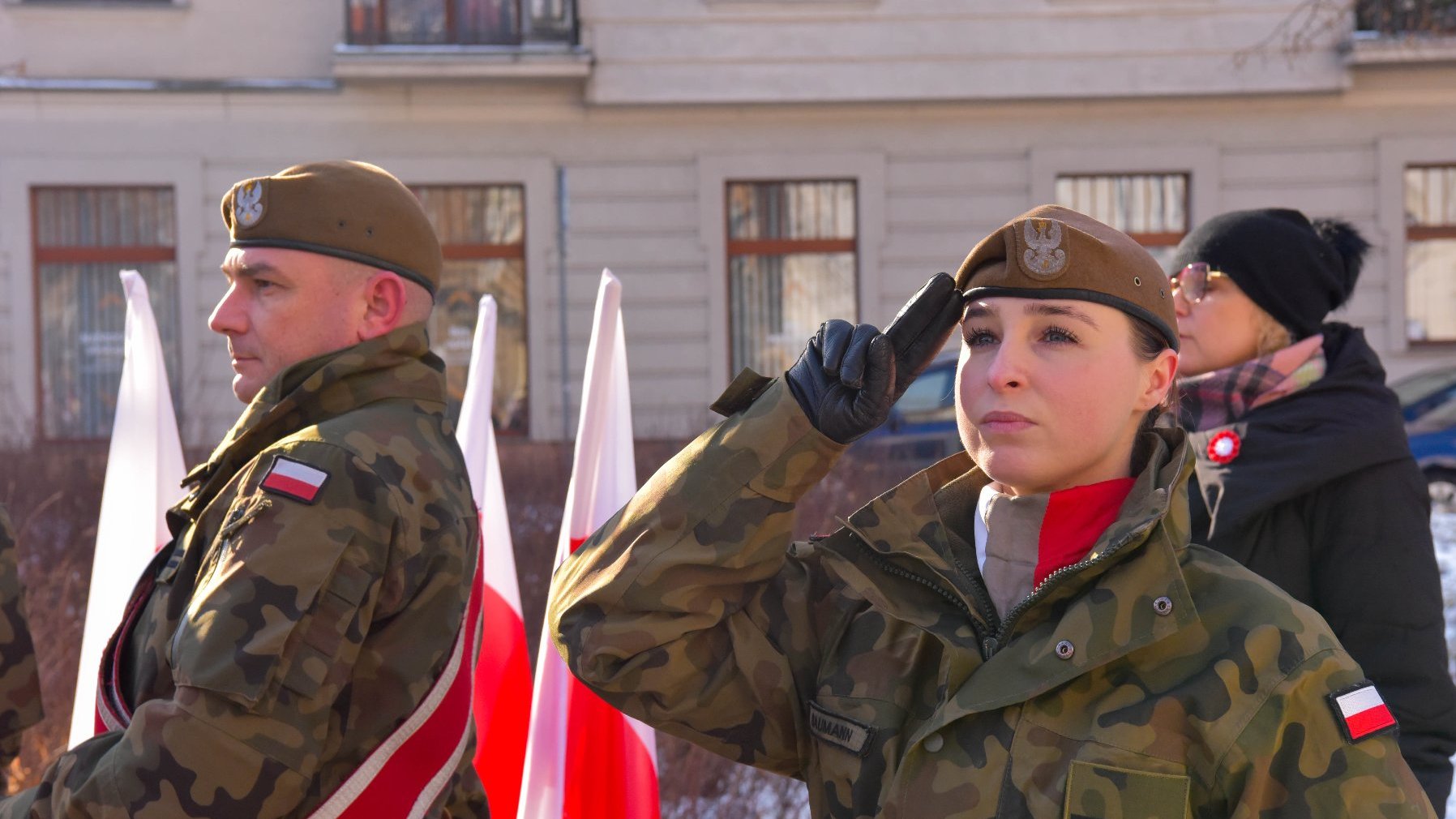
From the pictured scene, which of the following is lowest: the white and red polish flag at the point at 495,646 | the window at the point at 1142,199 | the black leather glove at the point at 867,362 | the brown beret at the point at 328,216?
the white and red polish flag at the point at 495,646

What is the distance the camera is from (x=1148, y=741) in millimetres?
1636

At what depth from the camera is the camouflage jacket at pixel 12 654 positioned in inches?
102

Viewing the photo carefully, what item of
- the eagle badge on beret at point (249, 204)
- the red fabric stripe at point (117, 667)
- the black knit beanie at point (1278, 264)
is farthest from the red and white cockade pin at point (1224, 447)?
the red fabric stripe at point (117, 667)

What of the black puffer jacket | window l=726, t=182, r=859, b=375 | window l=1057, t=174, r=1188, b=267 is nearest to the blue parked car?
window l=1057, t=174, r=1188, b=267

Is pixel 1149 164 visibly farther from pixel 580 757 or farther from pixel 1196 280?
pixel 580 757

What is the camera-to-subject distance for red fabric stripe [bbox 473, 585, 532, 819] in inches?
132

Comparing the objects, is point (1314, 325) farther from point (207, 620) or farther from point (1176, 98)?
point (1176, 98)

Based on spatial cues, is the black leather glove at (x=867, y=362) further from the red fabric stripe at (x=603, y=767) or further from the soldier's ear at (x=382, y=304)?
the red fabric stripe at (x=603, y=767)

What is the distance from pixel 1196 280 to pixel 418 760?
183cm

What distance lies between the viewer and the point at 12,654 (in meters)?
2.60

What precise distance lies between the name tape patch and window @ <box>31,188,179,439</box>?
1306cm

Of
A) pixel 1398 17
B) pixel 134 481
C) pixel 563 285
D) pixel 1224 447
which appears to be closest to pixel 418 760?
pixel 134 481

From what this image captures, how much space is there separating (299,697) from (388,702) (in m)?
0.17

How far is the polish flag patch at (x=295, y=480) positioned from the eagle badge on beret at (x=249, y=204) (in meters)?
0.51
